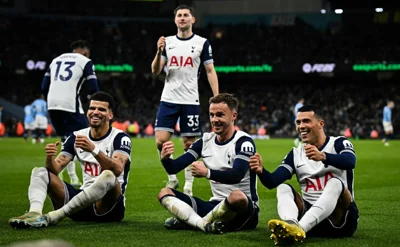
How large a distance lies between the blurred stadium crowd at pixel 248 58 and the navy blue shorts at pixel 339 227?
3751 cm

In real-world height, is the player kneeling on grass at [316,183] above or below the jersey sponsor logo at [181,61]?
below

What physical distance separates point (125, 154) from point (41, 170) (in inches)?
32.8

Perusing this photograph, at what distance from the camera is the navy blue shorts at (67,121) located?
1150cm

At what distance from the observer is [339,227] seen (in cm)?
639

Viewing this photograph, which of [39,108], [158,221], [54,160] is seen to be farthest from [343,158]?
[39,108]

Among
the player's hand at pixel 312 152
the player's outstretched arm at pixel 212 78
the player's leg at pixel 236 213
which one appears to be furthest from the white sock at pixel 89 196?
the player's outstretched arm at pixel 212 78

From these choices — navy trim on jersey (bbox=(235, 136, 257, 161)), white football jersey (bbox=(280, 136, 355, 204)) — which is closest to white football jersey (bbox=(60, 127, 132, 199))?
navy trim on jersey (bbox=(235, 136, 257, 161))

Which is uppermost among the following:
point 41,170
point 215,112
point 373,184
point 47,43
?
point 47,43

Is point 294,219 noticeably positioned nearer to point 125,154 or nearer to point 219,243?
point 219,243

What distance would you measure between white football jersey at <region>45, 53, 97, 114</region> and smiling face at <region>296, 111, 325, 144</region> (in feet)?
18.4

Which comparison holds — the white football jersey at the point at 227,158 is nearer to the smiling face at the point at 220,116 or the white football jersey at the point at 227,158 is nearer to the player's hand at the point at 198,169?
the smiling face at the point at 220,116

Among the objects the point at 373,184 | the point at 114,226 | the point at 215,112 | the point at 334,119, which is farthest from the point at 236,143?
the point at 334,119

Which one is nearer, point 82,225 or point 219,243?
point 219,243

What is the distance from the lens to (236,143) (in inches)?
264
